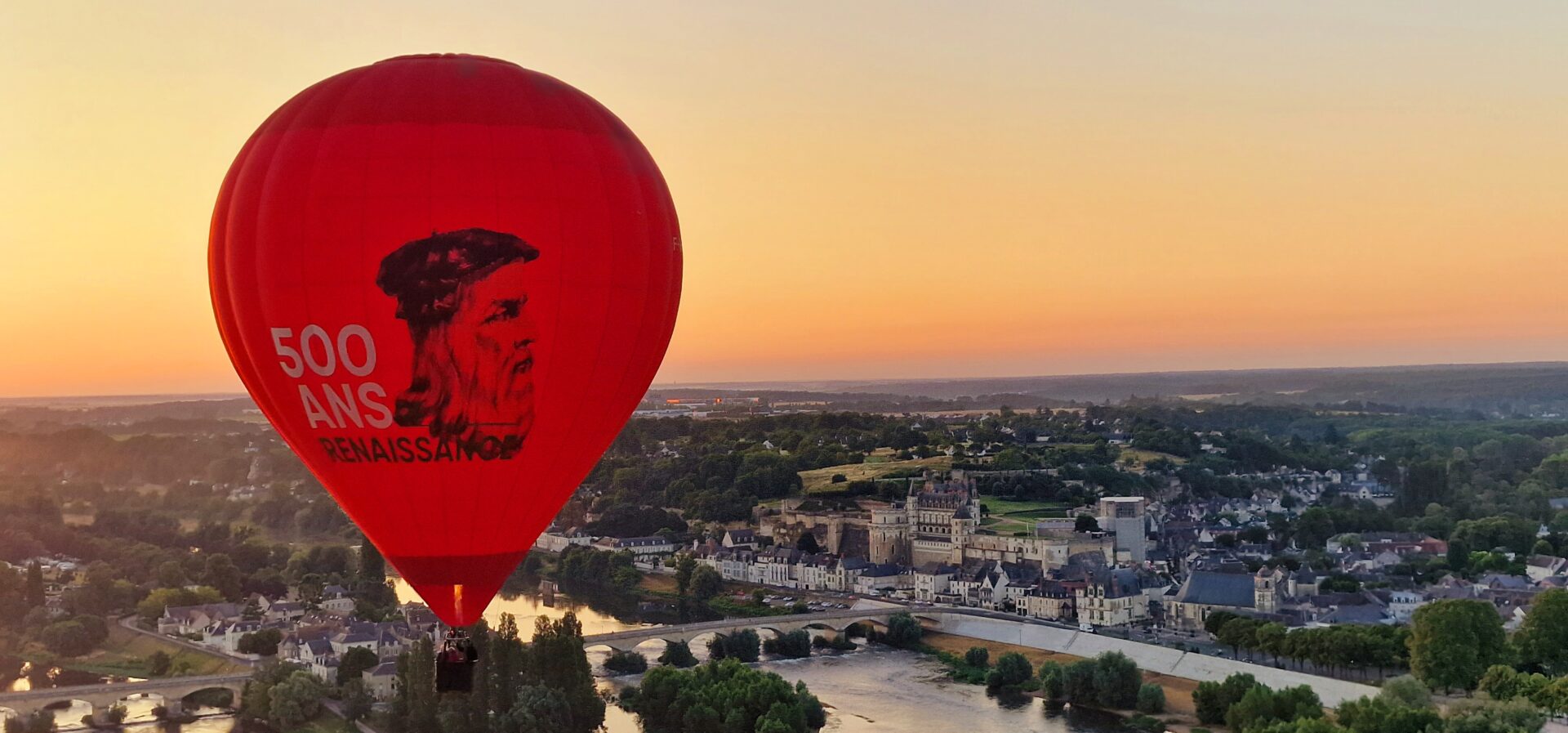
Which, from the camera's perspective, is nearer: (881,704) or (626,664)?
(881,704)

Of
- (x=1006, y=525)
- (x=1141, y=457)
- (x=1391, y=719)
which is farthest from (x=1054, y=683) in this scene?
(x=1141, y=457)

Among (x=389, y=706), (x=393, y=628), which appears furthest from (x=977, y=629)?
(x=389, y=706)

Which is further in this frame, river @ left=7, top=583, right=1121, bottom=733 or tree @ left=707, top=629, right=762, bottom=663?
tree @ left=707, top=629, right=762, bottom=663

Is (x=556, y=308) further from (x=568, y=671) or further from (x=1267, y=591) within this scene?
(x=1267, y=591)

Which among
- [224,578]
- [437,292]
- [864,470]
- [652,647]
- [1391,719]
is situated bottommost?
[652,647]

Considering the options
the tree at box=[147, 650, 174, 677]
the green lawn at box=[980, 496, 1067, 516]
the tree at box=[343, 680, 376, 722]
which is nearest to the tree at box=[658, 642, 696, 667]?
the tree at box=[343, 680, 376, 722]

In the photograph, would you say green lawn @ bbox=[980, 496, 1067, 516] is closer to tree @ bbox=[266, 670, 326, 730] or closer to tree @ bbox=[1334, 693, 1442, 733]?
tree @ bbox=[266, 670, 326, 730]

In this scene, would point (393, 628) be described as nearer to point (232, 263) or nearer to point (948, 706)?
point (948, 706)

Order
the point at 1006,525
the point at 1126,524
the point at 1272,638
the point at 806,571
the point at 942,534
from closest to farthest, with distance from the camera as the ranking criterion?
the point at 1272,638
the point at 806,571
the point at 1126,524
the point at 942,534
the point at 1006,525
